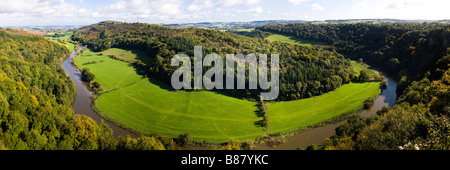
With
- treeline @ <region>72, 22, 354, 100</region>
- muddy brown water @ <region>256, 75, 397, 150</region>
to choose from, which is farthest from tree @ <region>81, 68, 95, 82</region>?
muddy brown water @ <region>256, 75, 397, 150</region>

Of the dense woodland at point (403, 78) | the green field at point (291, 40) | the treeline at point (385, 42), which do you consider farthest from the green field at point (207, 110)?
the green field at point (291, 40)

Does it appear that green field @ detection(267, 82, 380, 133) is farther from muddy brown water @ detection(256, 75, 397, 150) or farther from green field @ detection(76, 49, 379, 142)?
muddy brown water @ detection(256, 75, 397, 150)

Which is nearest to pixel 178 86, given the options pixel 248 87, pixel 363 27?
pixel 248 87

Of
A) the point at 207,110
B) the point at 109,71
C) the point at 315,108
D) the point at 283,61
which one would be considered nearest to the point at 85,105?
the point at 109,71

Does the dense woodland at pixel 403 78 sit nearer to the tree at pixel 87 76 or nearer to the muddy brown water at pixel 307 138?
the muddy brown water at pixel 307 138

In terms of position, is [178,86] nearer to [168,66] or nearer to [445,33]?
[168,66]
